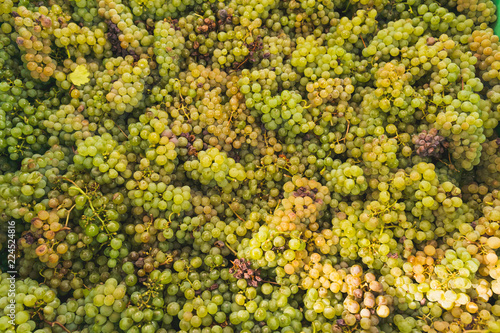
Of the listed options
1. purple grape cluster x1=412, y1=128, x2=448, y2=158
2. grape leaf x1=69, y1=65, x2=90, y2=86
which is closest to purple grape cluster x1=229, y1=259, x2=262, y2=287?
purple grape cluster x1=412, y1=128, x2=448, y2=158

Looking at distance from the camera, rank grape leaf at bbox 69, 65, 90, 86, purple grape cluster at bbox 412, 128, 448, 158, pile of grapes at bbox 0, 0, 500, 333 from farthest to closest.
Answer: grape leaf at bbox 69, 65, 90, 86, purple grape cluster at bbox 412, 128, 448, 158, pile of grapes at bbox 0, 0, 500, 333

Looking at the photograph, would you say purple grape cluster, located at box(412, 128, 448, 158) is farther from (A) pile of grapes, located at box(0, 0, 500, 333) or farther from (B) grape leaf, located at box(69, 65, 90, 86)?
(B) grape leaf, located at box(69, 65, 90, 86)

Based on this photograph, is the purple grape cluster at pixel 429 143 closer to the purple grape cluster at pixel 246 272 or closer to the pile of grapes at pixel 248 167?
the pile of grapes at pixel 248 167

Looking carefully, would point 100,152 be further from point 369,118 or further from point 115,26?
point 369,118

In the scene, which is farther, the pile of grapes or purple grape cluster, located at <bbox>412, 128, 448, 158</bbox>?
purple grape cluster, located at <bbox>412, 128, 448, 158</bbox>

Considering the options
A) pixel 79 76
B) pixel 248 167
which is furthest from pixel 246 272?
pixel 79 76

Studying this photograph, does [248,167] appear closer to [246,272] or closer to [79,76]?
[246,272]

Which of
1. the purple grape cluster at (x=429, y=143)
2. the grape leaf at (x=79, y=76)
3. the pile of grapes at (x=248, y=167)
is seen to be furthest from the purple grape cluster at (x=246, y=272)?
the grape leaf at (x=79, y=76)

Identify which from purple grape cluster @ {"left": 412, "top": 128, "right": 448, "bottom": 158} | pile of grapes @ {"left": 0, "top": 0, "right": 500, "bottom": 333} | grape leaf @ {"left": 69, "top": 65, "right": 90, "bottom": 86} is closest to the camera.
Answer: pile of grapes @ {"left": 0, "top": 0, "right": 500, "bottom": 333}
